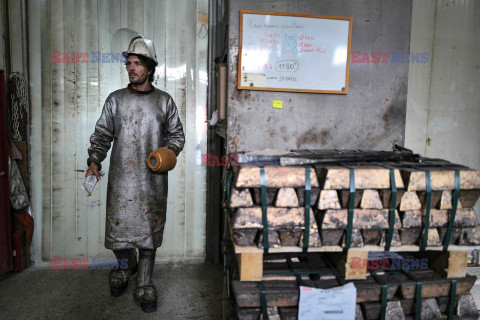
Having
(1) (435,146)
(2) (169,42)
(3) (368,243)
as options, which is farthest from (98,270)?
(1) (435,146)

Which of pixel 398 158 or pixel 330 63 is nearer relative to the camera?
pixel 398 158

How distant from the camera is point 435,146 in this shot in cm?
406

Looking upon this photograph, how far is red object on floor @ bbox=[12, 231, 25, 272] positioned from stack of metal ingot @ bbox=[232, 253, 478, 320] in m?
2.94

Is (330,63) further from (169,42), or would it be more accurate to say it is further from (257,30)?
(169,42)

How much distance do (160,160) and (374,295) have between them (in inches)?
74.1

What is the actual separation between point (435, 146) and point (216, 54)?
299cm

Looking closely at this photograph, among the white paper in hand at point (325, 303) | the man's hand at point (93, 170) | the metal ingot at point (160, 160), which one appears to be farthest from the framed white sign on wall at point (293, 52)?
the white paper in hand at point (325, 303)

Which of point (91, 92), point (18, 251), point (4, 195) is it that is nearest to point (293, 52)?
point (91, 92)

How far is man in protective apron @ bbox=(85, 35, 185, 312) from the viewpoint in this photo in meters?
2.93

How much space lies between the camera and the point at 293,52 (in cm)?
275

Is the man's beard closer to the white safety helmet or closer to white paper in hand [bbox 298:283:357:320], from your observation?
the white safety helmet

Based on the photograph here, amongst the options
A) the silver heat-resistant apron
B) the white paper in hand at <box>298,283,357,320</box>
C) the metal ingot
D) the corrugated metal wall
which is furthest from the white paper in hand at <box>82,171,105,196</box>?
the white paper in hand at <box>298,283,357,320</box>

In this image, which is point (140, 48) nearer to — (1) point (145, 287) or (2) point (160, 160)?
(2) point (160, 160)

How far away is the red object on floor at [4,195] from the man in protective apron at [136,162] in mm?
1151
